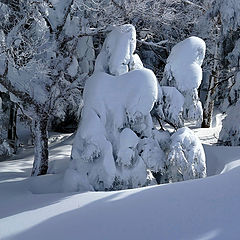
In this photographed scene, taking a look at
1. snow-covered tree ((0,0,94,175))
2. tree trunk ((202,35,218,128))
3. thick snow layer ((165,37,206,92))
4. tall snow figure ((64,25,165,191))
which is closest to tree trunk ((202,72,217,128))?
tree trunk ((202,35,218,128))

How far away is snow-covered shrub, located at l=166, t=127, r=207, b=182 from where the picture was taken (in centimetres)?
655

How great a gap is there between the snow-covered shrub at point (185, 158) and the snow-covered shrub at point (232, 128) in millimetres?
4245

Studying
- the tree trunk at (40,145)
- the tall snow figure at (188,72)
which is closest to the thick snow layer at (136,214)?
the tall snow figure at (188,72)

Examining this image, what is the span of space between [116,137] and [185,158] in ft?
4.37

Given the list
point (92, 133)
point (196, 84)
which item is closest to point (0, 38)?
point (92, 133)

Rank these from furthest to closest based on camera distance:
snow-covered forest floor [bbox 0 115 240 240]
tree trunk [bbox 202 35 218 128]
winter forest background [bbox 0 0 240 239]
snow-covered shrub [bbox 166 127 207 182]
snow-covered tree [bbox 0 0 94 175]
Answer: tree trunk [bbox 202 35 218 128]
snow-covered tree [bbox 0 0 94 175]
snow-covered shrub [bbox 166 127 207 182]
winter forest background [bbox 0 0 240 239]
snow-covered forest floor [bbox 0 115 240 240]

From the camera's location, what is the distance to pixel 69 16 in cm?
948

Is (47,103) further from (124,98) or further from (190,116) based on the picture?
(190,116)

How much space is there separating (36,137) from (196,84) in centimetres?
423

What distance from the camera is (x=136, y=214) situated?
4.31m

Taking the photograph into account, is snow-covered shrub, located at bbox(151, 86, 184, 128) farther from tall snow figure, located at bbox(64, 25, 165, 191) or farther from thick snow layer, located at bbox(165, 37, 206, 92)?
tall snow figure, located at bbox(64, 25, 165, 191)

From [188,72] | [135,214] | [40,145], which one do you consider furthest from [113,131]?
[40,145]

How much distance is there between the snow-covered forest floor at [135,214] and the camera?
383 centimetres

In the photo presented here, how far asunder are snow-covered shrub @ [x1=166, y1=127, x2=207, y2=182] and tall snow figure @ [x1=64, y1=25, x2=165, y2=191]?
327mm
